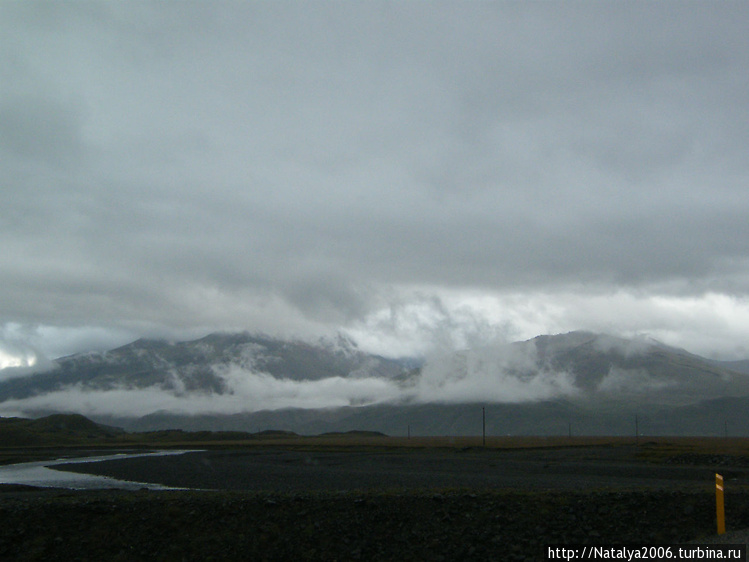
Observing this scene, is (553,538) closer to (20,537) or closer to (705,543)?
(705,543)

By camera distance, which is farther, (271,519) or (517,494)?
(517,494)

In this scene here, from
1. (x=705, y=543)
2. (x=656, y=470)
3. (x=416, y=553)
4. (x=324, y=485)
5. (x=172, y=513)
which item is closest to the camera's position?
(x=705, y=543)

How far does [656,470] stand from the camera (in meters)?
52.0

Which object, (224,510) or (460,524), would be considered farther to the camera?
(224,510)

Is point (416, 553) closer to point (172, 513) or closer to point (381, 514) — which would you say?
point (381, 514)

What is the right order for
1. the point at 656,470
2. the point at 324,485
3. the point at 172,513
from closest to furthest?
the point at 172,513 → the point at 324,485 → the point at 656,470

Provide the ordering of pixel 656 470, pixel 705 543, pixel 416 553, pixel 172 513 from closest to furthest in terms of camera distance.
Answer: pixel 705 543 → pixel 416 553 → pixel 172 513 → pixel 656 470

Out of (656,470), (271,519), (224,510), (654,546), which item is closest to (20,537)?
(224,510)

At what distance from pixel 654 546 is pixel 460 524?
6.18 m

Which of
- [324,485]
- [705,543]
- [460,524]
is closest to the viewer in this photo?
[705,543]

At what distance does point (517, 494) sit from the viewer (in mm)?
24156

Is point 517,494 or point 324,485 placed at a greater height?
point 517,494

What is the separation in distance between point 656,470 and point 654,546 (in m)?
37.1

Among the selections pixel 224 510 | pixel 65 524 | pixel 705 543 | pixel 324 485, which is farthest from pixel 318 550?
pixel 324 485
